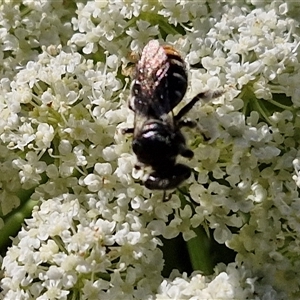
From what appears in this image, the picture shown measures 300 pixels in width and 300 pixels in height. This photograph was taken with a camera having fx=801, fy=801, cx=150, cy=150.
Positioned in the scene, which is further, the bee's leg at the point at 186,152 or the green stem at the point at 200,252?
the green stem at the point at 200,252

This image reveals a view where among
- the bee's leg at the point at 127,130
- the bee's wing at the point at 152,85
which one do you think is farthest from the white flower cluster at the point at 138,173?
the bee's wing at the point at 152,85

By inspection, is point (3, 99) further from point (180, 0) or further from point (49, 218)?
point (180, 0)

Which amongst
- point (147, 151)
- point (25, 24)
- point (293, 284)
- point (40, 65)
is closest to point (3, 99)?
point (40, 65)

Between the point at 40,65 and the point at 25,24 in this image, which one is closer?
the point at 40,65

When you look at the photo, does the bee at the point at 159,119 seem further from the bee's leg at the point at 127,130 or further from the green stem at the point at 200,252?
the green stem at the point at 200,252

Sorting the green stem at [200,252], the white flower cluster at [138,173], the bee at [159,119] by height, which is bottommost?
the green stem at [200,252]

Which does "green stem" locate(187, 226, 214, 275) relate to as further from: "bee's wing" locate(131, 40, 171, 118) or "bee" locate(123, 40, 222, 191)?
"bee's wing" locate(131, 40, 171, 118)

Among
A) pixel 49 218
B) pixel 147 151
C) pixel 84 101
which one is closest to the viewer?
pixel 147 151

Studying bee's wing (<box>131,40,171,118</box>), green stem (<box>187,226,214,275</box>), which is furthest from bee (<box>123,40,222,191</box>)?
→ green stem (<box>187,226,214,275</box>)
